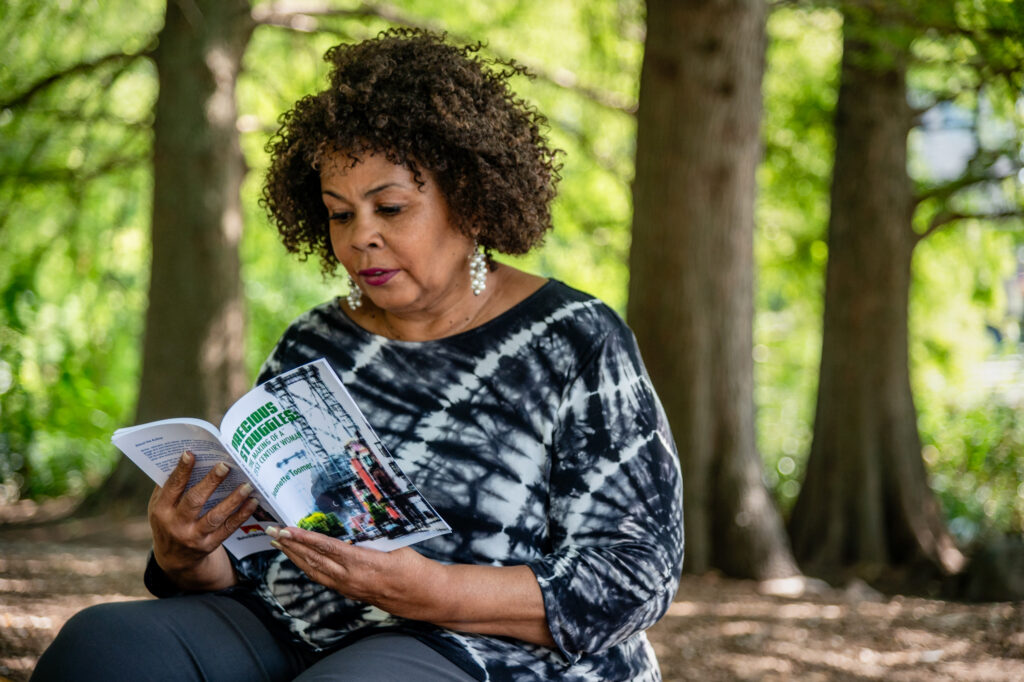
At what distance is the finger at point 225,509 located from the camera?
193 cm

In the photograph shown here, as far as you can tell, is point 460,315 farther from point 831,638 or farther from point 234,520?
point 831,638

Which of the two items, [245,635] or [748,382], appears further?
[748,382]

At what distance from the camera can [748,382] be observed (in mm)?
6148

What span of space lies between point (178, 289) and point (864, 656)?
5.09m

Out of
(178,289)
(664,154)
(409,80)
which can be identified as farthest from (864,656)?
(178,289)

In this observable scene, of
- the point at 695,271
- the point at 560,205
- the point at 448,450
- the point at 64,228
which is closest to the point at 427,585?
the point at 448,450

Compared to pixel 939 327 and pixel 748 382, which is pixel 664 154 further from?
pixel 939 327

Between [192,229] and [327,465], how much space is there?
5.75 metres

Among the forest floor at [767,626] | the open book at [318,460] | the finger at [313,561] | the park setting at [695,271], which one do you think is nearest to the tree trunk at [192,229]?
the park setting at [695,271]

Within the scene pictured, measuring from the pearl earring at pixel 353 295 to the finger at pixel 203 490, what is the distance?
2.12 feet

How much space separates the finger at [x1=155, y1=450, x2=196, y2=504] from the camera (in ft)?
6.26

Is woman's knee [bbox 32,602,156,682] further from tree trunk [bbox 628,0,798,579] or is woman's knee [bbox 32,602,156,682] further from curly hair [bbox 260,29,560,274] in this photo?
tree trunk [bbox 628,0,798,579]

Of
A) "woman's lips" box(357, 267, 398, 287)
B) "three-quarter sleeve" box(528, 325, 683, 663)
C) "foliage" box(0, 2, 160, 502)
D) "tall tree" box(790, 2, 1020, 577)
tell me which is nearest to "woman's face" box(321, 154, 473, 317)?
"woman's lips" box(357, 267, 398, 287)

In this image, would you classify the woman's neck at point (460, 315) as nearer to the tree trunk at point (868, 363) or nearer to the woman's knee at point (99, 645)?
the woman's knee at point (99, 645)
